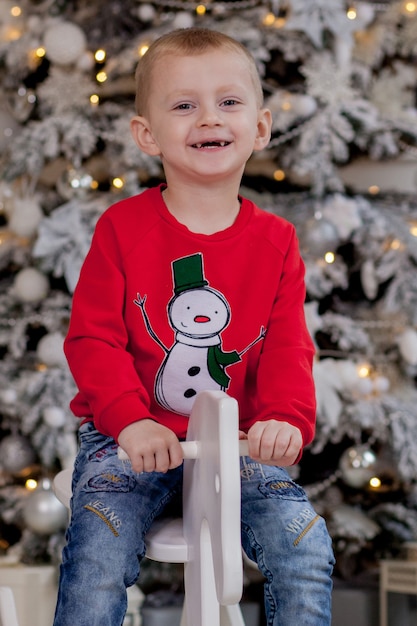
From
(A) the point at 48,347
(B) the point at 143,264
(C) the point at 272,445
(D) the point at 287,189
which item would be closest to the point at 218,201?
(B) the point at 143,264

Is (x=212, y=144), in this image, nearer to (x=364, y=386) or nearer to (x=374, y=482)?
(x=364, y=386)

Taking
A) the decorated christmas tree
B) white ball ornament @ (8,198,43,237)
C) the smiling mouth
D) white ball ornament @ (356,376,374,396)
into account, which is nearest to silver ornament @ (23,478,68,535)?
the decorated christmas tree

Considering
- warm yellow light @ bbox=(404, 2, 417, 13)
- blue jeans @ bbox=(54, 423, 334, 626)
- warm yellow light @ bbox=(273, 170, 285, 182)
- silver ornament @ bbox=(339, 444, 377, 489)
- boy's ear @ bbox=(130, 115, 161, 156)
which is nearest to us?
blue jeans @ bbox=(54, 423, 334, 626)

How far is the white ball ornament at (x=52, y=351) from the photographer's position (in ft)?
6.49

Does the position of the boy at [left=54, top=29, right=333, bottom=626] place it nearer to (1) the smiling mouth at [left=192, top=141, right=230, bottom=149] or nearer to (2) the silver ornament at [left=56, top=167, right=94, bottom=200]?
(1) the smiling mouth at [left=192, top=141, right=230, bottom=149]

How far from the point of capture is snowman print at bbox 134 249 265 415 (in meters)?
1.20

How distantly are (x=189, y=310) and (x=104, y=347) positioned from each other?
0.40ft

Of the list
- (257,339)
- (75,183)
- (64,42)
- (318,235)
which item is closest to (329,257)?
(318,235)

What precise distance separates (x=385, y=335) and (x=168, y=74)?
1165 mm

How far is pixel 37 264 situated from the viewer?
2.03 meters

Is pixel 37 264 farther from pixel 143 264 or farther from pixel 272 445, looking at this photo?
pixel 272 445

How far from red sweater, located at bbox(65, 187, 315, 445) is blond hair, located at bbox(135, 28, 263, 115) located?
172 mm

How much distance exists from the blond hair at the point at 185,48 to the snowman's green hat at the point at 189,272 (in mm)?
209

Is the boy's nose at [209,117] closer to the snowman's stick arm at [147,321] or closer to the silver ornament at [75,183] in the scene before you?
the snowman's stick arm at [147,321]
